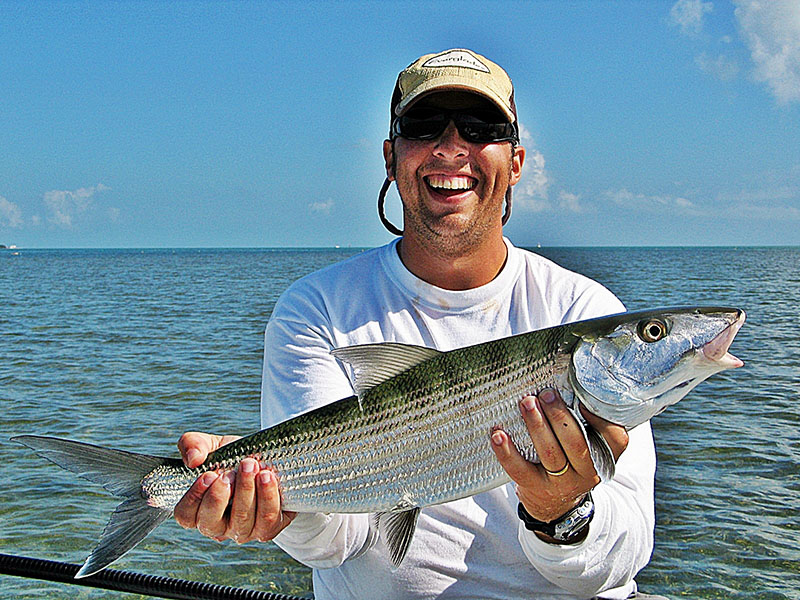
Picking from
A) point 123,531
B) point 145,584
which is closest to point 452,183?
point 123,531

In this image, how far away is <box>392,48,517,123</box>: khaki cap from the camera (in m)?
4.05

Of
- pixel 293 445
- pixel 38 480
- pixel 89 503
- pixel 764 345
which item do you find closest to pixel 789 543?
pixel 293 445

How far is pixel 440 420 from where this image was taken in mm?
3072

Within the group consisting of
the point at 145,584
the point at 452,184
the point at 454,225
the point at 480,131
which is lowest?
the point at 145,584

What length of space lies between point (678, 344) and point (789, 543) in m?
6.50

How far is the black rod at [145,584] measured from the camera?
3621 mm

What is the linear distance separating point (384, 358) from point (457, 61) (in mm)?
1760

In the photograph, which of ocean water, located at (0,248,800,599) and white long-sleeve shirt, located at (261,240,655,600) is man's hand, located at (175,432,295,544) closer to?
white long-sleeve shirt, located at (261,240,655,600)

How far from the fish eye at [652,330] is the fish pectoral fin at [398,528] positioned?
1.08m

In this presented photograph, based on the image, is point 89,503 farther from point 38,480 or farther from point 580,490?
point 580,490

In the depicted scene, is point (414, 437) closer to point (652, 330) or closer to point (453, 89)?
point (652, 330)

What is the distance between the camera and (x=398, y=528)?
Answer: 3.16 meters

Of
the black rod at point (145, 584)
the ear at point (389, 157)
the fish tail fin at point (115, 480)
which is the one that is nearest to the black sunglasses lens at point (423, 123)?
the ear at point (389, 157)

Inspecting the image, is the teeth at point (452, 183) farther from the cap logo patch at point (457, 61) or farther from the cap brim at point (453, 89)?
the cap logo patch at point (457, 61)
